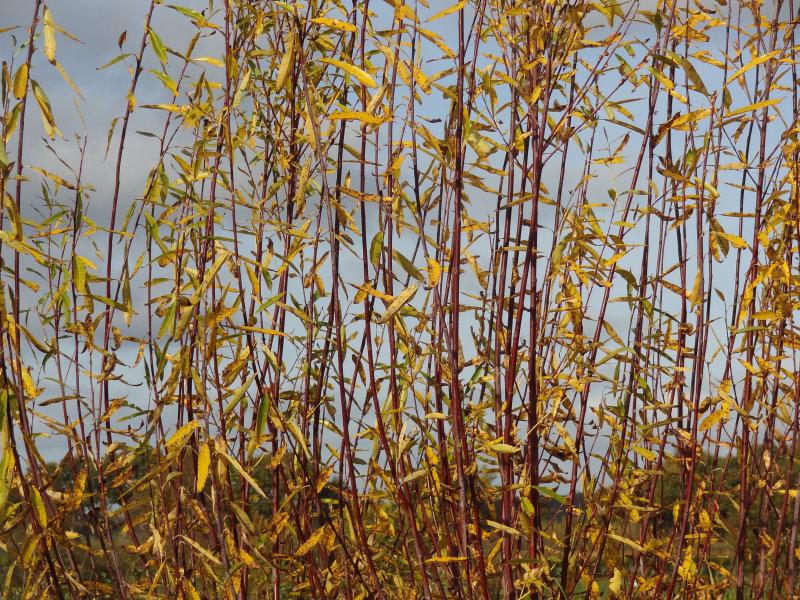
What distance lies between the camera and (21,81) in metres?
1.42

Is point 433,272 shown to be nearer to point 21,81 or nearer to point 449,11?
point 449,11

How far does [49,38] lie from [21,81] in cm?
8

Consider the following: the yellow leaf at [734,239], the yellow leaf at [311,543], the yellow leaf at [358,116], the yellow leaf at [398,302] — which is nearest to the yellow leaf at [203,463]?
the yellow leaf at [311,543]

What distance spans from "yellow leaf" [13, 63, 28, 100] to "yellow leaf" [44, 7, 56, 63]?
65 millimetres

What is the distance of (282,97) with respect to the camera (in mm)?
1746

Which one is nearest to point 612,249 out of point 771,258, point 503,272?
point 503,272

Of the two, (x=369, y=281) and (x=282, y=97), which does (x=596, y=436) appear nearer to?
(x=369, y=281)

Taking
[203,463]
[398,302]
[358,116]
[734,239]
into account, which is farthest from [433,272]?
[734,239]

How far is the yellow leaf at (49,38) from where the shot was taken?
4.54 feet

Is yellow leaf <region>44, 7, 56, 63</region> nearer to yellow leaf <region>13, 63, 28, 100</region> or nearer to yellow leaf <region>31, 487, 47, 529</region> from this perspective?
yellow leaf <region>13, 63, 28, 100</region>

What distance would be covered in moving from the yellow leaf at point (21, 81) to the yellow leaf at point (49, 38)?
0.06m

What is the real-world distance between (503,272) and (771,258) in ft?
2.20

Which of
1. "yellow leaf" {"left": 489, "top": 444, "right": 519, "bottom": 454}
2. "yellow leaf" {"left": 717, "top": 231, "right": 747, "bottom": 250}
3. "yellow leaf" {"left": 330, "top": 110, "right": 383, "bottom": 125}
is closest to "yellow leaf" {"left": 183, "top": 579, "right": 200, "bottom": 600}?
"yellow leaf" {"left": 489, "top": 444, "right": 519, "bottom": 454}

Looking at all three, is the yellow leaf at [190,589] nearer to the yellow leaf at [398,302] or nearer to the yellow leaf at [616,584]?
the yellow leaf at [398,302]
